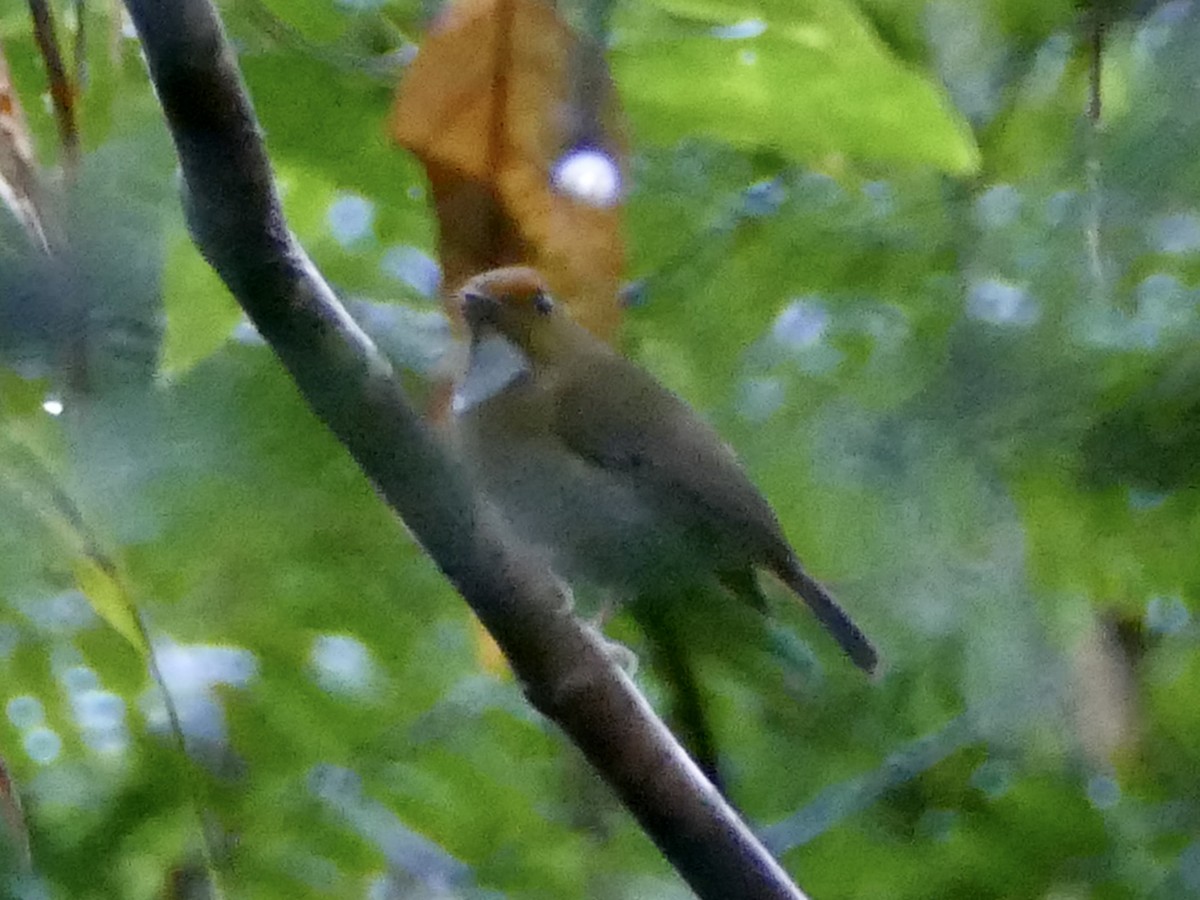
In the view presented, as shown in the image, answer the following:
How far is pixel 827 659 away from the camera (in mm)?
533

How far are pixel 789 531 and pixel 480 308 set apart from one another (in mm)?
150

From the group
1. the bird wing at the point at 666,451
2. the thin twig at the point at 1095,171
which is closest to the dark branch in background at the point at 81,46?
the bird wing at the point at 666,451

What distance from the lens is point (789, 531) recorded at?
535mm

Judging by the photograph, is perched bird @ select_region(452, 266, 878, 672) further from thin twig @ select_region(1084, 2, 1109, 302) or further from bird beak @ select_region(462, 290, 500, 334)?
thin twig @ select_region(1084, 2, 1109, 302)

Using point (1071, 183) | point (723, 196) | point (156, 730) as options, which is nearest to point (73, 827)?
point (156, 730)

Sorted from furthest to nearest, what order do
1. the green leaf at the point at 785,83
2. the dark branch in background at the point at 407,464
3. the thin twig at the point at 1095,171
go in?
the thin twig at the point at 1095,171 → the green leaf at the point at 785,83 → the dark branch in background at the point at 407,464

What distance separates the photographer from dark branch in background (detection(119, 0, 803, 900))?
Answer: 31 centimetres

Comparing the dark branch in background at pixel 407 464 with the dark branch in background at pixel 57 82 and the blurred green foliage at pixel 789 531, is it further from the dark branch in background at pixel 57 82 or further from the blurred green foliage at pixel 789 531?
the dark branch in background at pixel 57 82

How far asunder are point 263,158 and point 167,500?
8.8 inches

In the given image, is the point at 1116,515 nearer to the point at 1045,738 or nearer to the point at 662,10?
the point at 1045,738

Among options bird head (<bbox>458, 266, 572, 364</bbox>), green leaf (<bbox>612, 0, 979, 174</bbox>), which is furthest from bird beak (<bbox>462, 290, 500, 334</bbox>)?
green leaf (<bbox>612, 0, 979, 174</bbox>)

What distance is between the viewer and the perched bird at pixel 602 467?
524mm

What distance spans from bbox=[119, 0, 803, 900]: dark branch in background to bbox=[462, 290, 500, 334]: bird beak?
135 millimetres

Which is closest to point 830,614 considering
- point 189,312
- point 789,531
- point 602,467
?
point 789,531
